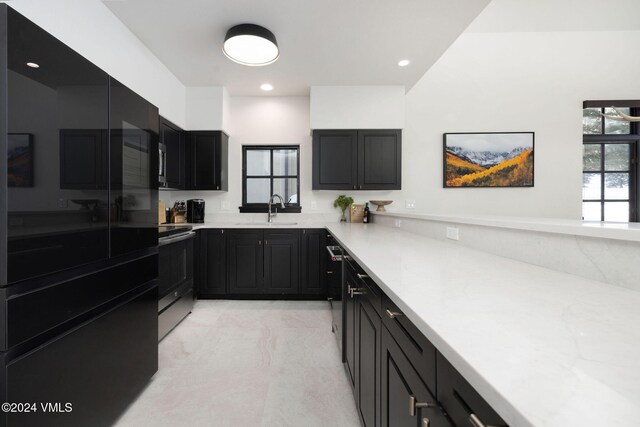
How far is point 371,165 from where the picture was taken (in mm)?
3463

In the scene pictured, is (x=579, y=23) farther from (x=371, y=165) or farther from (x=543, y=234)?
(x=543, y=234)

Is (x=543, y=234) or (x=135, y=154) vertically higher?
(x=135, y=154)

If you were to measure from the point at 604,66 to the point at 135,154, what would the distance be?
5627 millimetres

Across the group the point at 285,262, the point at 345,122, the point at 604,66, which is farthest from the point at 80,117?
the point at 604,66

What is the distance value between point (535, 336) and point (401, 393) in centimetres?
46

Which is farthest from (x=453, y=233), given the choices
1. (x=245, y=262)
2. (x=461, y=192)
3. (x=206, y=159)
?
(x=206, y=159)

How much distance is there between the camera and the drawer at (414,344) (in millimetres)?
599

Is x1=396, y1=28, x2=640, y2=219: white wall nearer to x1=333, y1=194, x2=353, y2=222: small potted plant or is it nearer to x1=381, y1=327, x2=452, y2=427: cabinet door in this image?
x1=333, y1=194, x2=353, y2=222: small potted plant

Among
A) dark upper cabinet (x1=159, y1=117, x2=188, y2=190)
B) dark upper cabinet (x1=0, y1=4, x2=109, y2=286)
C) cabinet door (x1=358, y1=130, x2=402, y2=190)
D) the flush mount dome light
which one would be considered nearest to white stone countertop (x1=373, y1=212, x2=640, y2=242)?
dark upper cabinet (x1=0, y1=4, x2=109, y2=286)

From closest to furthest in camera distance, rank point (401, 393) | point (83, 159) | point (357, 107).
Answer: point (401, 393)
point (83, 159)
point (357, 107)

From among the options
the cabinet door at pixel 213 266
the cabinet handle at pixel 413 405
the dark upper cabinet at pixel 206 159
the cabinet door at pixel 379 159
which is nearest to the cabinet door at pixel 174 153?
the dark upper cabinet at pixel 206 159

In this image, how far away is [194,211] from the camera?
3477mm

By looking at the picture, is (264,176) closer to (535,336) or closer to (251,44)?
(251,44)

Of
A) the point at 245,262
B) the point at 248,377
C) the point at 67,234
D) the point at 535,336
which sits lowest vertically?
the point at 248,377
